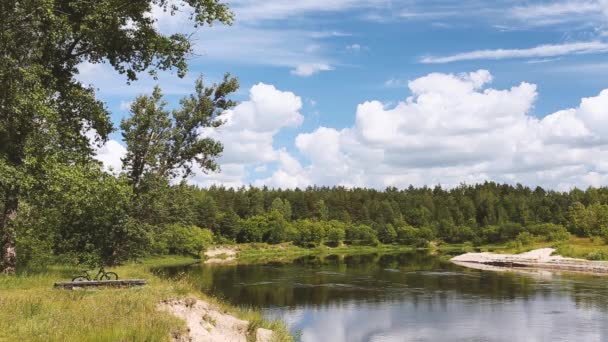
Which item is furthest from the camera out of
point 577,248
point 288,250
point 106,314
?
point 288,250

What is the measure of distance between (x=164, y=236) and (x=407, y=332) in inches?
758

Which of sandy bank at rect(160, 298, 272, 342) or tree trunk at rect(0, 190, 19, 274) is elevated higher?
tree trunk at rect(0, 190, 19, 274)

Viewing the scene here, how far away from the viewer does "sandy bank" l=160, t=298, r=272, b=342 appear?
18.9m

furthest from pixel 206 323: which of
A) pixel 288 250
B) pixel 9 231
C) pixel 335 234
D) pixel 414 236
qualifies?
pixel 414 236

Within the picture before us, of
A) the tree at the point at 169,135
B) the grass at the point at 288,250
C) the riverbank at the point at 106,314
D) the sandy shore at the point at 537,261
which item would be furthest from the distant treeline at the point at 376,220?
the riverbank at the point at 106,314

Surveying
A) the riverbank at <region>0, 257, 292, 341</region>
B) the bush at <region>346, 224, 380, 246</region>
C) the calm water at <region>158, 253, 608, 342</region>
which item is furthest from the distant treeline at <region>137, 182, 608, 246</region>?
the riverbank at <region>0, 257, 292, 341</region>

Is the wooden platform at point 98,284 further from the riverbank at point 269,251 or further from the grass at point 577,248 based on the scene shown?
the riverbank at point 269,251

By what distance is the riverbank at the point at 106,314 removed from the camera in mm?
14664

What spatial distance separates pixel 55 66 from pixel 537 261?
92.9 m

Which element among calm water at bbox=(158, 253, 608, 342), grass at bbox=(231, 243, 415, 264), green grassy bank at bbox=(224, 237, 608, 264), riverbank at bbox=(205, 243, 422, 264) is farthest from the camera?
grass at bbox=(231, 243, 415, 264)

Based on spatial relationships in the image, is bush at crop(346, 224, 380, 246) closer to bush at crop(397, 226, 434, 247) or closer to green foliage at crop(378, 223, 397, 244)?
green foliage at crop(378, 223, 397, 244)

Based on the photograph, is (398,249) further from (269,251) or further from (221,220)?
(221,220)

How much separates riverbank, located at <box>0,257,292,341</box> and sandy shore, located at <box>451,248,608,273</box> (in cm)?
7723

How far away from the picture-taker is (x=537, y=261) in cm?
9800
